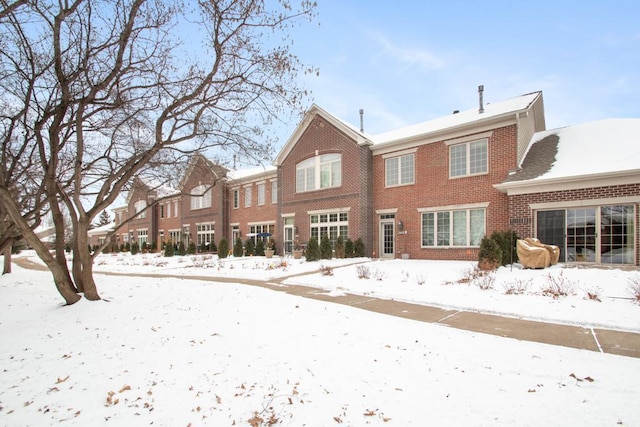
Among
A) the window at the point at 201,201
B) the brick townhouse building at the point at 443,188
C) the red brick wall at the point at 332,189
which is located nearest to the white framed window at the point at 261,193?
the brick townhouse building at the point at 443,188

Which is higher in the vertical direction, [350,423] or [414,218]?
[414,218]

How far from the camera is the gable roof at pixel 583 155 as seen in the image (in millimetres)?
12250

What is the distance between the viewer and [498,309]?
287 inches

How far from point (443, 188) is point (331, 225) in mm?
6833

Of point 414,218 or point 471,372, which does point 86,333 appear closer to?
point 471,372

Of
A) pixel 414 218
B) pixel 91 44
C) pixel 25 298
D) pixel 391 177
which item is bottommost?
pixel 25 298

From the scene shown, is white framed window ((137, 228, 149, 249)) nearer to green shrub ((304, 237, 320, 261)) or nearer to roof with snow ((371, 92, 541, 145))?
green shrub ((304, 237, 320, 261))

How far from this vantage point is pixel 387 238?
19.2 meters

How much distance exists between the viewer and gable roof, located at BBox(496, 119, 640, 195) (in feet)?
40.2

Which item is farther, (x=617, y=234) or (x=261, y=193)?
(x=261, y=193)

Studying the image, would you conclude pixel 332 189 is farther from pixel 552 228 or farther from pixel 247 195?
pixel 552 228

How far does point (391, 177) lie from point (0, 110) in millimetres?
15769

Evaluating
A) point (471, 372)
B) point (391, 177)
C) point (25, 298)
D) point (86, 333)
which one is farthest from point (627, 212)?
point (25, 298)

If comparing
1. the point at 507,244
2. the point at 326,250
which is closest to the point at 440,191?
the point at 507,244
